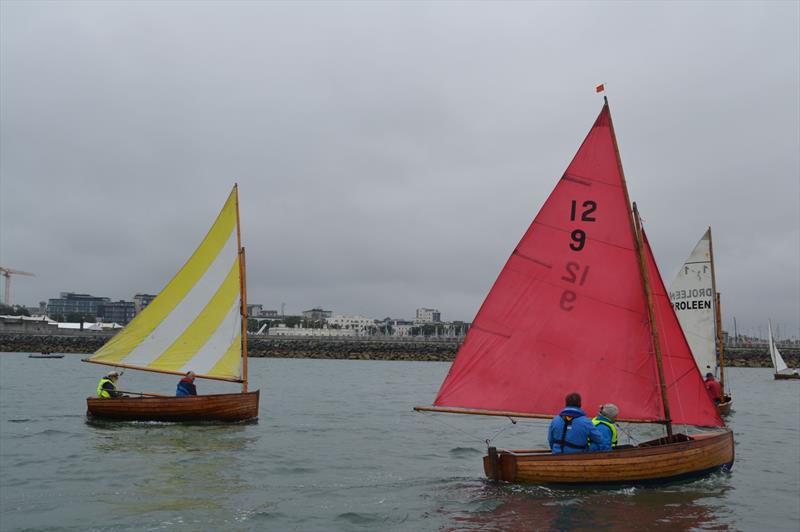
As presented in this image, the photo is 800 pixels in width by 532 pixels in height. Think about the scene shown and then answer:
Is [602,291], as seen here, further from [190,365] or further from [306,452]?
[190,365]

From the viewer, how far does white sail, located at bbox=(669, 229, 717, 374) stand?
32719 mm

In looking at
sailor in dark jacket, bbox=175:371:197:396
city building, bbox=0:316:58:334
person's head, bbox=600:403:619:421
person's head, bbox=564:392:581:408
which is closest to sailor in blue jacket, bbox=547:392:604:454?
person's head, bbox=564:392:581:408

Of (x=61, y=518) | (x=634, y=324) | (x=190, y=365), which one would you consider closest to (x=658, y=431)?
(x=634, y=324)

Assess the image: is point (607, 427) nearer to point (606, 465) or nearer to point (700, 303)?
point (606, 465)

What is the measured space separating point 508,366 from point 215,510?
6.51 metres

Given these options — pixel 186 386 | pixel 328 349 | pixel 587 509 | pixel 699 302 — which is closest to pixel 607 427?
pixel 587 509

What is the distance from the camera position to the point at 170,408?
24062mm

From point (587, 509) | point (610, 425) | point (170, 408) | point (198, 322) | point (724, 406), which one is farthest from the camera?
point (724, 406)

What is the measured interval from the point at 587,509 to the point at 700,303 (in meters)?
22.6

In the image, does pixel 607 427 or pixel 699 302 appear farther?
pixel 699 302

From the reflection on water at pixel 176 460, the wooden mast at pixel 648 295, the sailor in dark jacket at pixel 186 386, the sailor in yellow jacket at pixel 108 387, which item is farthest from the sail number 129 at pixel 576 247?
the sailor in yellow jacket at pixel 108 387

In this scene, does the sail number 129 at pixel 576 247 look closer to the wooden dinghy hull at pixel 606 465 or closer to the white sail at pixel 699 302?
the wooden dinghy hull at pixel 606 465

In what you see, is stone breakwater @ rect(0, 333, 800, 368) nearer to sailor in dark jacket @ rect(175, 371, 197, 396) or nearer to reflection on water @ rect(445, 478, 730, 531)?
sailor in dark jacket @ rect(175, 371, 197, 396)

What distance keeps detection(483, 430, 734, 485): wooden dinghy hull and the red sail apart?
43.3 inches
